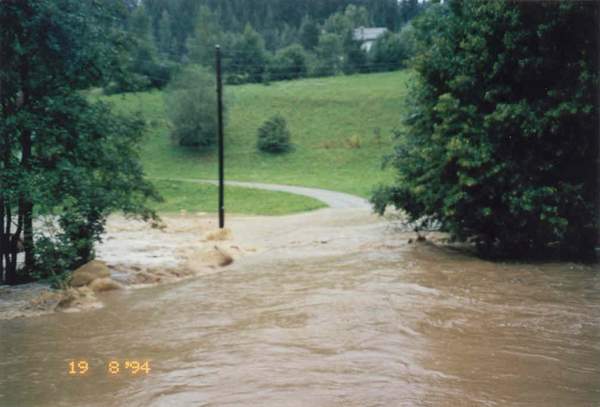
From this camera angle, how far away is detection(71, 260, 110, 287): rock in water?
13.1 meters

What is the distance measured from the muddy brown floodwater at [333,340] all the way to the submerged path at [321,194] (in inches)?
701

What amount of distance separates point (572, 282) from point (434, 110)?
5.69 m

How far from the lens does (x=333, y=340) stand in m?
8.89

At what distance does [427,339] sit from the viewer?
884 cm

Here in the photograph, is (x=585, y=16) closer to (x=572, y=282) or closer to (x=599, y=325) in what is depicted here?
(x=572, y=282)

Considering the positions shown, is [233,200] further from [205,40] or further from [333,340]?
[205,40]

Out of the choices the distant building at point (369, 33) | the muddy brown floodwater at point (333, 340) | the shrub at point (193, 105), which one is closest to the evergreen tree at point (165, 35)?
the distant building at point (369, 33)

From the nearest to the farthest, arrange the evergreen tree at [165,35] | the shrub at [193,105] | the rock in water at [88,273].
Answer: the rock in water at [88,273] < the shrub at [193,105] < the evergreen tree at [165,35]

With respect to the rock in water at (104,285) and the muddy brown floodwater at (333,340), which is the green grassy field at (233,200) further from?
the muddy brown floodwater at (333,340)

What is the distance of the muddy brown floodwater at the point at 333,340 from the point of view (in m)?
6.85

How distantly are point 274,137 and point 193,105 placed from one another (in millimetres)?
7373
